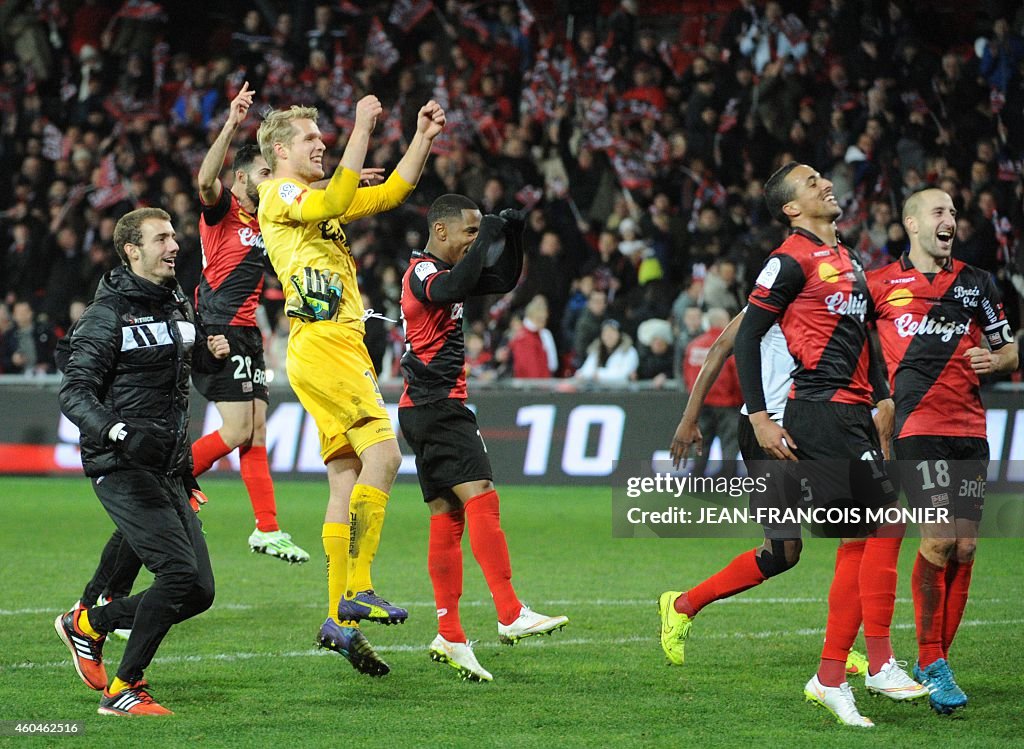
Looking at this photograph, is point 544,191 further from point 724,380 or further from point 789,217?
point 789,217

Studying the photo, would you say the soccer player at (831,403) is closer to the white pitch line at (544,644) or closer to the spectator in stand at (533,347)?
the white pitch line at (544,644)

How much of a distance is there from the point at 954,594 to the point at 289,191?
138 inches

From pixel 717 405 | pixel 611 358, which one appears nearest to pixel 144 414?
pixel 717 405

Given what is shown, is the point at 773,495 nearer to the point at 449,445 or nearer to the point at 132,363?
the point at 449,445

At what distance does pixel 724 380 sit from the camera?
1448 cm

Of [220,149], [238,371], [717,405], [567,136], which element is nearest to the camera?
[220,149]

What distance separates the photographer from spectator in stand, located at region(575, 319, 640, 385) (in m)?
15.9

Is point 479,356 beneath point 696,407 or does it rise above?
beneath

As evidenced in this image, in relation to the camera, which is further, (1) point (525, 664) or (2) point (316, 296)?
(1) point (525, 664)

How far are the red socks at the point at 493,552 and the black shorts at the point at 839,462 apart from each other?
4.71 feet

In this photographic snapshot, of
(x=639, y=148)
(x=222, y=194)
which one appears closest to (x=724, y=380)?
(x=639, y=148)

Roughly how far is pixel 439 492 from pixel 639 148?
1234cm

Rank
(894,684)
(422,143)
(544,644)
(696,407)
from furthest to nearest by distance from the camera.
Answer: (544,644) < (696,407) < (422,143) < (894,684)

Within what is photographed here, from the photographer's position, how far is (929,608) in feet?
20.2
